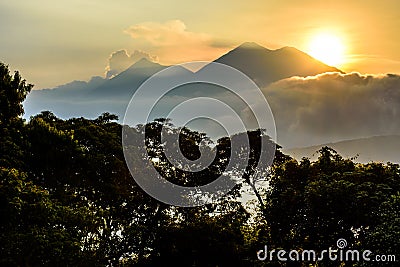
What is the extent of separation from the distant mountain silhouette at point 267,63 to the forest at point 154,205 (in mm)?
84406

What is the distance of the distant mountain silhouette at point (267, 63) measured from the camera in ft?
354

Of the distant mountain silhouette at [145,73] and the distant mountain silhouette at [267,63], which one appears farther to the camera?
the distant mountain silhouette at [267,63]

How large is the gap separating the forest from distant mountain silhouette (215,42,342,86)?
84.4 m

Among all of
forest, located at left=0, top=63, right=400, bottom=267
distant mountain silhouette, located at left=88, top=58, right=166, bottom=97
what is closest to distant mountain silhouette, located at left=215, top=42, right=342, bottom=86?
distant mountain silhouette, located at left=88, top=58, right=166, bottom=97

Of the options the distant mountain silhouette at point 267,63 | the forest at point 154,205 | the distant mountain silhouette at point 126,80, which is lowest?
the forest at point 154,205

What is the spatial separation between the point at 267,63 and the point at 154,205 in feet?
319

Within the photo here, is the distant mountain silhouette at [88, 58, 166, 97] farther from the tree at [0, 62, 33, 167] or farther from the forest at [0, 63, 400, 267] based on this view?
A: the tree at [0, 62, 33, 167]

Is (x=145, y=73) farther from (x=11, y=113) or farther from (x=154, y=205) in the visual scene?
(x=11, y=113)

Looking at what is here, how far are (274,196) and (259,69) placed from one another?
9791 cm

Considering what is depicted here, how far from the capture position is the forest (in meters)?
13.5

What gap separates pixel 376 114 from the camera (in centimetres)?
7531

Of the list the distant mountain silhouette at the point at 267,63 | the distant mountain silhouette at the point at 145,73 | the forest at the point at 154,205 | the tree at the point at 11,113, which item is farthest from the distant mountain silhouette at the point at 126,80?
the tree at the point at 11,113

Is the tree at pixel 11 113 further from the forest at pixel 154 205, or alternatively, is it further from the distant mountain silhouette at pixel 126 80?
the distant mountain silhouette at pixel 126 80

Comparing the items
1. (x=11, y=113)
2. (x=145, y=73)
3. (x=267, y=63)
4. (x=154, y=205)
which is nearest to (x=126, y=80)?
(x=145, y=73)
